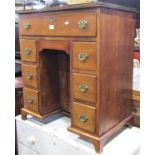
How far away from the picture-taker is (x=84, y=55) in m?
1.02

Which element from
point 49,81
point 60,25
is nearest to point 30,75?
point 49,81

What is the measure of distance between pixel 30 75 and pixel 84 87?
17.2 inches

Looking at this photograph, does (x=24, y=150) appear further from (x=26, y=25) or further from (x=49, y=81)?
(x=26, y=25)

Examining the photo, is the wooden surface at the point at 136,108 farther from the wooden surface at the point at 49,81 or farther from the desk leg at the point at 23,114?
the desk leg at the point at 23,114

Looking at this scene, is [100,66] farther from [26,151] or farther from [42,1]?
[42,1]

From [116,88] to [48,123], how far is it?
529mm

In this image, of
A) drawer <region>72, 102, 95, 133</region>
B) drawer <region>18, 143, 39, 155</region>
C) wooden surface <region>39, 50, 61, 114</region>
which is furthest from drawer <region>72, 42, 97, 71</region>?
drawer <region>18, 143, 39, 155</region>

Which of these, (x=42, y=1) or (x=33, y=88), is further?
(x=42, y=1)

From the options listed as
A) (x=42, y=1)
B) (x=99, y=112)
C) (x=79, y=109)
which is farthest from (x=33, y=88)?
(x=42, y=1)

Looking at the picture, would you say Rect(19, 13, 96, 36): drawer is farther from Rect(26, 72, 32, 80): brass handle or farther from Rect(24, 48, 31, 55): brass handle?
Rect(26, 72, 32, 80): brass handle

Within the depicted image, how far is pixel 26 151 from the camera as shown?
1496mm

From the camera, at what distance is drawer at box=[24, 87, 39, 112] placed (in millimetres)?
1356

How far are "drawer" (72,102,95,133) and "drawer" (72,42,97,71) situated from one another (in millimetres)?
199

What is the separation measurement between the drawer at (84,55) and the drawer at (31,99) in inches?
15.9
